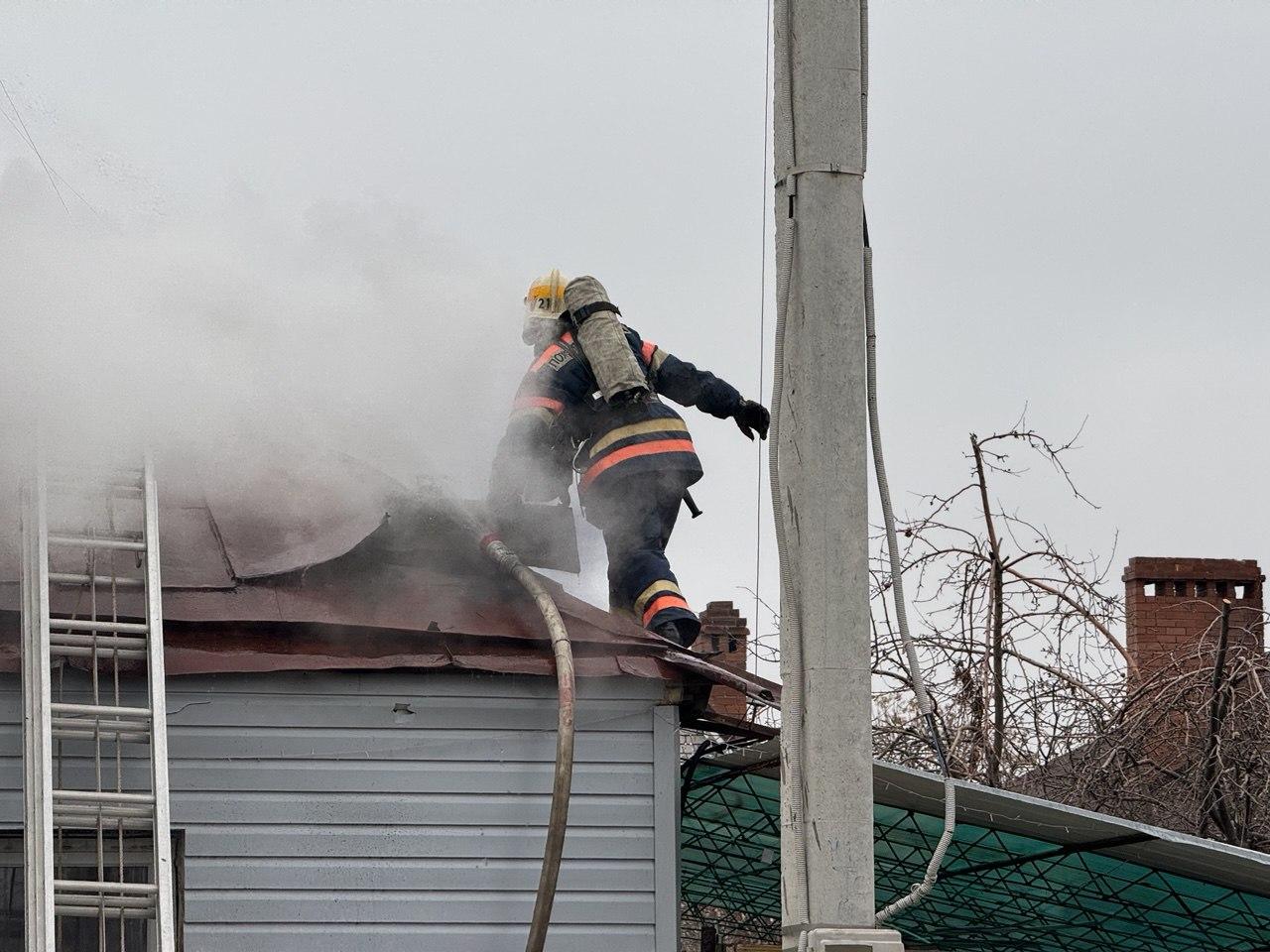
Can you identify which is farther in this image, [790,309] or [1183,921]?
[1183,921]

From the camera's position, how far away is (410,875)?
21.7 ft

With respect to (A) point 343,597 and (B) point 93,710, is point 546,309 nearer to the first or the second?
(A) point 343,597

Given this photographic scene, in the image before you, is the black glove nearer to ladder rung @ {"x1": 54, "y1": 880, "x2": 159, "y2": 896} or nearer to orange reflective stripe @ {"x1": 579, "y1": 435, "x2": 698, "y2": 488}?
orange reflective stripe @ {"x1": 579, "y1": 435, "x2": 698, "y2": 488}

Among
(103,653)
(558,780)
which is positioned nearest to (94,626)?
(103,653)

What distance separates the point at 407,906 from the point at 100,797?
1.34 metres

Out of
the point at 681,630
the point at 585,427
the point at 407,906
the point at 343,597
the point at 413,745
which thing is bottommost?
the point at 407,906

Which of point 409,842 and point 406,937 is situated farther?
point 409,842

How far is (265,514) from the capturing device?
7.34 metres

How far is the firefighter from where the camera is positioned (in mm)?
7629

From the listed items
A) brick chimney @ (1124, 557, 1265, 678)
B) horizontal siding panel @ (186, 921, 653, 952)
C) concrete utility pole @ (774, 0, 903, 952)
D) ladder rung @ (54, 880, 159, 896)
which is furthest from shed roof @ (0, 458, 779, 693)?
brick chimney @ (1124, 557, 1265, 678)

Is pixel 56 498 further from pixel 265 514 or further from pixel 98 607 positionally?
pixel 265 514

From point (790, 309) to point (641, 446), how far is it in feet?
11.6

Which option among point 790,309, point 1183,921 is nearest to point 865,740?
point 790,309

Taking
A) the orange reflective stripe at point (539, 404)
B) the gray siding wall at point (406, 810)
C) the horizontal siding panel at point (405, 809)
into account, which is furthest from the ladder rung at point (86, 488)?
the orange reflective stripe at point (539, 404)
